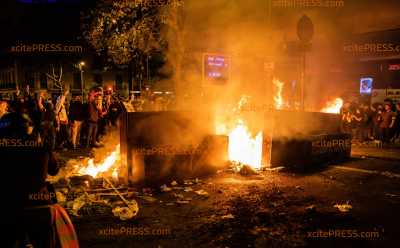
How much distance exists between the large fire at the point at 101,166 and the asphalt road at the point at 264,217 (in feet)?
6.85

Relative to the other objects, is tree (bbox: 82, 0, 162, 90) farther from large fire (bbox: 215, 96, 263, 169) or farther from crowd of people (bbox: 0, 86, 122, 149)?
large fire (bbox: 215, 96, 263, 169)

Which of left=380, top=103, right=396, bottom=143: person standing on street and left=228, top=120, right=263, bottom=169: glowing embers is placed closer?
left=228, top=120, right=263, bottom=169: glowing embers

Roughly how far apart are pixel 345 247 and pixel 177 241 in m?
2.25

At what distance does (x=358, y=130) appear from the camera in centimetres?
1490

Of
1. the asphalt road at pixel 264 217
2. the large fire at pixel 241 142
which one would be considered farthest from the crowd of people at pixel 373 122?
the asphalt road at pixel 264 217

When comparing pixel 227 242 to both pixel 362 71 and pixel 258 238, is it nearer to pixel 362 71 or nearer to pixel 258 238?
pixel 258 238

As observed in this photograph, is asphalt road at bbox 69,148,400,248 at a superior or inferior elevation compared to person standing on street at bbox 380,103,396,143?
inferior

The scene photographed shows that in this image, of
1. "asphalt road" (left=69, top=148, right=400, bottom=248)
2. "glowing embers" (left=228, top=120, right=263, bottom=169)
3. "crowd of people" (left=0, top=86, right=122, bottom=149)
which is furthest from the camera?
"crowd of people" (left=0, top=86, right=122, bottom=149)

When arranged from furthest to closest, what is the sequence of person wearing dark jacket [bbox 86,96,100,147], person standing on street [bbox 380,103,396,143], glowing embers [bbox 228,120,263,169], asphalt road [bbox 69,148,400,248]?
person standing on street [bbox 380,103,396,143] < person wearing dark jacket [bbox 86,96,100,147] < glowing embers [bbox 228,120,263,169] < asphalt road [bbox 69,148,400,248]

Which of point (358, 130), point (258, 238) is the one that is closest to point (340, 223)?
point (258, 238)

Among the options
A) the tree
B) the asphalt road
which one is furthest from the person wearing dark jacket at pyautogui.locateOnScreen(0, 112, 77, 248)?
the tree

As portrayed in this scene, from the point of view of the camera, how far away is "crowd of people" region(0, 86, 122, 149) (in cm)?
1028

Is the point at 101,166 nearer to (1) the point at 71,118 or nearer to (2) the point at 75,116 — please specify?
(2) the point at 75,116

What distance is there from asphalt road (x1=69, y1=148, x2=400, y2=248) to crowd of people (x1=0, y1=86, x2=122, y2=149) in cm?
515
